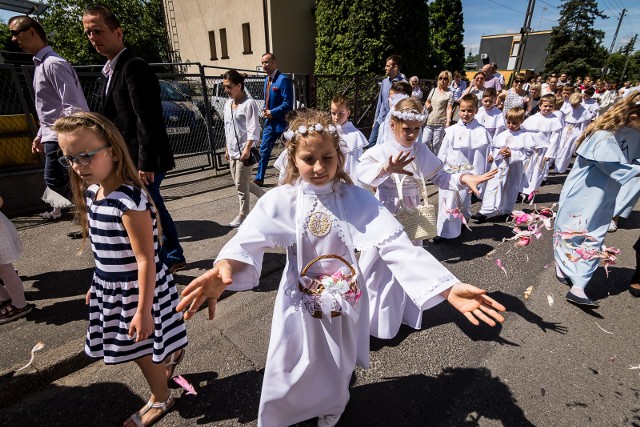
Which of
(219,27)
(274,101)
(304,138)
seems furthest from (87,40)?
(304,138)

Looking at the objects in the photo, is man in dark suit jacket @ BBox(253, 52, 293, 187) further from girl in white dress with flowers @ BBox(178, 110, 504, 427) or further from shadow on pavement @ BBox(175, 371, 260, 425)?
girl in white dress with flowers @ BBox(178, 110, 504, 427)

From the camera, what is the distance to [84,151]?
178cm

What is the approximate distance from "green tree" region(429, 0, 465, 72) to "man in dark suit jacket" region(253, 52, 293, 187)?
991 inches

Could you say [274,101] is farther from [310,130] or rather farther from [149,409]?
[149,409]

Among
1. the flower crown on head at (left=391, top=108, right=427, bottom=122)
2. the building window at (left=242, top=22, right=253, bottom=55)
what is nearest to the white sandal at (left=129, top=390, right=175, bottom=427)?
the flower crown on head at (left=391, top=108, right=427, bottom=122)

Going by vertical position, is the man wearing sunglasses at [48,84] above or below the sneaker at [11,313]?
above

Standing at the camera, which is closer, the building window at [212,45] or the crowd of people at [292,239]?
the crowd of people at [292,239]

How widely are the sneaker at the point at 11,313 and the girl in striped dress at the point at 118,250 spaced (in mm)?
1677

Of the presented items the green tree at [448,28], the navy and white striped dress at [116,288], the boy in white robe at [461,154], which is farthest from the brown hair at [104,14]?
the green tree at [448,28]

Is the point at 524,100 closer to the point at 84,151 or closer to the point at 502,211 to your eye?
the point at 502,211

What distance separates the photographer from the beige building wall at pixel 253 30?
18.6 m

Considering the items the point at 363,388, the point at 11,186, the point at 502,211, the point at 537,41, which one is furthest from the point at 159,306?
the point at 537,41

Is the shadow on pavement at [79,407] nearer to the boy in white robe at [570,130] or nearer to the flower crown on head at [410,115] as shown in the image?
the flower crown on head at [410,115]

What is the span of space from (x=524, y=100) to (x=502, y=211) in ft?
15.7
